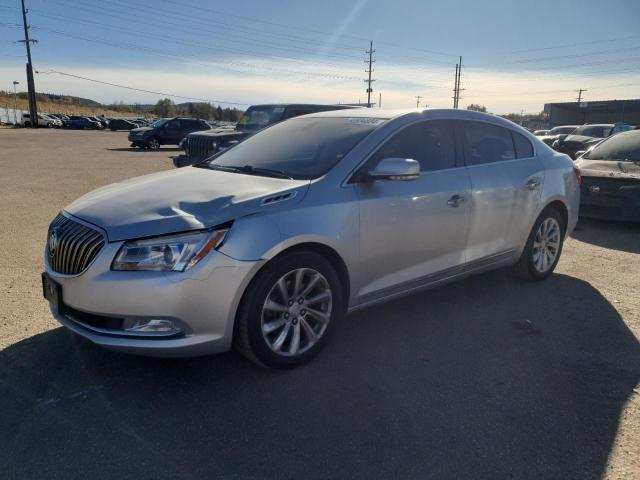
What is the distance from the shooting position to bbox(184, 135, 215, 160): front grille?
11.7m

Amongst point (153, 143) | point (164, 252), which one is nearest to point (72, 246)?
point (164, 252)

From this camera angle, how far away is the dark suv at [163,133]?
2669 cm

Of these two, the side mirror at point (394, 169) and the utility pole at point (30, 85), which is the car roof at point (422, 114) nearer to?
the side mirror at point (394, 169)

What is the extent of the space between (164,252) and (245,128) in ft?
34.9

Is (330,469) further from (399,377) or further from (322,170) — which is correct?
(322,170)

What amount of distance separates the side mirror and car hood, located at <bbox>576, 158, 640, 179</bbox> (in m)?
5.47

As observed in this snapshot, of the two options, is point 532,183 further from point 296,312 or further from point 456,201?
point 296,312

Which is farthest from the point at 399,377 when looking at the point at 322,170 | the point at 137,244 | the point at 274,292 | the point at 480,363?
the point at 137,244

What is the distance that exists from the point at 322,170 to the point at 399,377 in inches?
58.0

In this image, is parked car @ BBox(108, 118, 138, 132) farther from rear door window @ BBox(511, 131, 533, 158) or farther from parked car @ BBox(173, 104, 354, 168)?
rear door window @ BBox(511, 131, 533, 158)

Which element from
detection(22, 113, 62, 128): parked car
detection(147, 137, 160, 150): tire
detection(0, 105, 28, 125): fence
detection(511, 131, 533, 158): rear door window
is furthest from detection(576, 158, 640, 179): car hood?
detection(0, 105, 28, 125): fence

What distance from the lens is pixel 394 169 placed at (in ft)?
11.5

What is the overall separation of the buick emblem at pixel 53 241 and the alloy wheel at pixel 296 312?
54.7 inches

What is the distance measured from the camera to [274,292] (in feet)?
10.5
